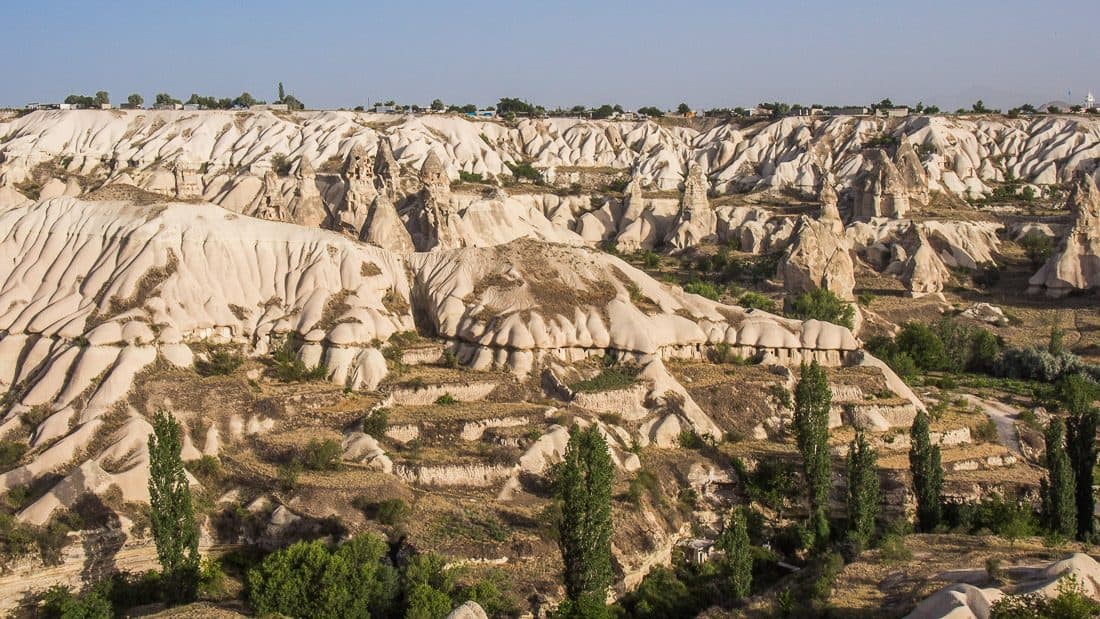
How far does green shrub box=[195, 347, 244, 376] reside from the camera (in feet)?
116

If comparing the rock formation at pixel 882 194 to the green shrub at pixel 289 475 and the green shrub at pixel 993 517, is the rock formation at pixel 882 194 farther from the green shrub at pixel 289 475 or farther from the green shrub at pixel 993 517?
the green shrub at pixel 289 475

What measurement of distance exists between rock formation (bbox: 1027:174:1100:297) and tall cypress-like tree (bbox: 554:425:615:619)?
49.2 m

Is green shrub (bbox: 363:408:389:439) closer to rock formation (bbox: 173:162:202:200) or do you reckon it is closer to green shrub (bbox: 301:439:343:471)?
green shrub (bbox: 301:439:343:471)

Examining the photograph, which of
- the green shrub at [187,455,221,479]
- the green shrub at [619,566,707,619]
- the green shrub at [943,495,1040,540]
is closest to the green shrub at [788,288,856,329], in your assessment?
the green shrub at [943,495,1040,540]

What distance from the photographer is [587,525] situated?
25250 millimetres

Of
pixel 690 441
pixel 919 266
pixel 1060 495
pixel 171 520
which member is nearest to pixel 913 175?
pixel 919 266

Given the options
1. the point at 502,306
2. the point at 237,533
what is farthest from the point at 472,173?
the point at 237,533

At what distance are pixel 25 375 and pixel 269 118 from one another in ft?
263

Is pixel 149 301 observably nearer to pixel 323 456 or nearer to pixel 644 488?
pixel 323 456

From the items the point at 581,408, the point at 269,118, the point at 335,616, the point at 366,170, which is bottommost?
the point at 335,616

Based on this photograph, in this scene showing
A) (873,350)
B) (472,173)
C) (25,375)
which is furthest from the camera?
(472,173)

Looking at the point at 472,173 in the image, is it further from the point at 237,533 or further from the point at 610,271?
the point at 237,533

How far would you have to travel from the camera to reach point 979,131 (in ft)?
374

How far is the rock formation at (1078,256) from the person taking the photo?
212 ft
